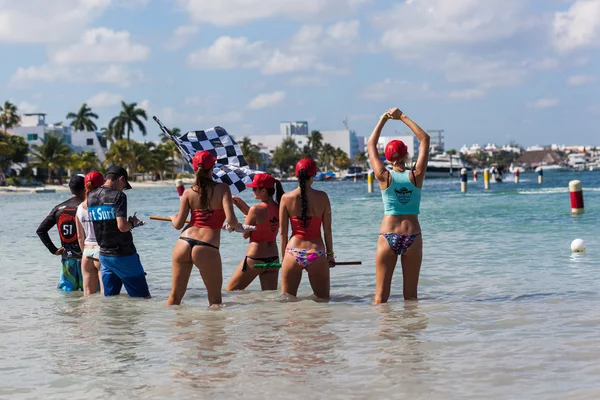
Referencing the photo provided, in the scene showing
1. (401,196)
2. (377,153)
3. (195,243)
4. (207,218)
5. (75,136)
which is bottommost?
(195,243)

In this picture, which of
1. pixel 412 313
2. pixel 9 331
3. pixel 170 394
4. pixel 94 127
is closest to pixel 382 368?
pixel 170 394

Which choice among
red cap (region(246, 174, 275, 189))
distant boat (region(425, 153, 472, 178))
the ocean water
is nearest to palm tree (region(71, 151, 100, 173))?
distant boat (region(425, 153, 472, 178))

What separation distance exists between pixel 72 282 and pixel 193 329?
9.62ft

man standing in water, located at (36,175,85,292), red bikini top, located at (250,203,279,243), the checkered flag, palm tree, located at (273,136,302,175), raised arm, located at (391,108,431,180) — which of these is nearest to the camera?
raised arm, located at (391,108,431,180)

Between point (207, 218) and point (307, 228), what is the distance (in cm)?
112

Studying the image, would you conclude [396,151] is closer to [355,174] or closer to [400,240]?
[400,240]

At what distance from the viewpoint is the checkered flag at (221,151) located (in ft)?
34.8

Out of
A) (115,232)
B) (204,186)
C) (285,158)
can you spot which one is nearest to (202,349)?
(204,186)

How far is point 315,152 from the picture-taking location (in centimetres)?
19738

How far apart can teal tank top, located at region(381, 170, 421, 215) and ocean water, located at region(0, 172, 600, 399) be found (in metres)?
1.16

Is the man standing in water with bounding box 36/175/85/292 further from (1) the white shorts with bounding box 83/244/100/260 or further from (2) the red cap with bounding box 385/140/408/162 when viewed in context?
(2) the red cap with bounding box 385/140/408/162

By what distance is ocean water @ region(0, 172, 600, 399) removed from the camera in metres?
6.35

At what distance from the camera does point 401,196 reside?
852 centimetres

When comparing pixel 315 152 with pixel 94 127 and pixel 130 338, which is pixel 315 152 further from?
pixel 130 338
